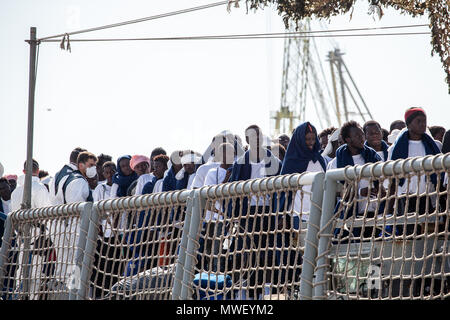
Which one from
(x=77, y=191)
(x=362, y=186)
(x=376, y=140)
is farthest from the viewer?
(x=77, y=191)

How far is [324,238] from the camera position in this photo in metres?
3.96

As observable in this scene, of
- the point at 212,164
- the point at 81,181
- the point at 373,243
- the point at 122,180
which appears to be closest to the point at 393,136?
the point at 212,164

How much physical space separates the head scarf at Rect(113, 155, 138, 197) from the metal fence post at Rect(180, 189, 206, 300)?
506cm

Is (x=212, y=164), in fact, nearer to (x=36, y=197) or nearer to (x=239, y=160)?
(x=239, y=160)

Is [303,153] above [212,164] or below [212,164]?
below

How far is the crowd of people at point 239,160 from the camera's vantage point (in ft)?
23.3

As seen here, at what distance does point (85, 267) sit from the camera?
5.55 metres

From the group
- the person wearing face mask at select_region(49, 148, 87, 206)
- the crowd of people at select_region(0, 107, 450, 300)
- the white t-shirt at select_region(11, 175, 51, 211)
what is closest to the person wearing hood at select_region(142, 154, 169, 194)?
the crowd of people at select_region(0, 107, 450, 300)

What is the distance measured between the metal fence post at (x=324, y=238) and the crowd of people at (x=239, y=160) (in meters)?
1.54

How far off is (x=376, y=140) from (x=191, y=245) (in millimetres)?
3431

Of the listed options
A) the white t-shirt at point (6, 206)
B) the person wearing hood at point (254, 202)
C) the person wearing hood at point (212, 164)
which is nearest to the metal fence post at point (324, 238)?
the person wearing hood at point (254, 202)

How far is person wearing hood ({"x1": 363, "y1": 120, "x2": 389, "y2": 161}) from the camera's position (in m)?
7.79

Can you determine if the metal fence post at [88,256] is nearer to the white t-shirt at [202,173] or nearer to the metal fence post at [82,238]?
the metal fence post at [82,238]
